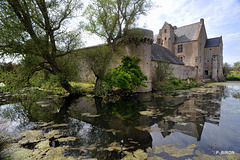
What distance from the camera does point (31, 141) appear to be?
4.09 metres

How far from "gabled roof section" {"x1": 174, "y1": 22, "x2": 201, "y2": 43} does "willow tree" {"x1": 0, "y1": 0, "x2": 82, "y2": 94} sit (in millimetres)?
27773

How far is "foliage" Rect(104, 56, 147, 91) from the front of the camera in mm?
12375

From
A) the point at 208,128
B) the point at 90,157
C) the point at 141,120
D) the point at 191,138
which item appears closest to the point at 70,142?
the point at 90,157

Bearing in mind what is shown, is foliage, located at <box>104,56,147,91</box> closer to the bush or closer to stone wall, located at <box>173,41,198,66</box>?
stone wall, located at <box>173,41,198,66</box>

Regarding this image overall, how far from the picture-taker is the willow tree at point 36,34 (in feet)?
27.3

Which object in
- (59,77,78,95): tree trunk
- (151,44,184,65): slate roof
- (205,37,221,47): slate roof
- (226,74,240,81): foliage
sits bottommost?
(59,77,78,95): tree trunk

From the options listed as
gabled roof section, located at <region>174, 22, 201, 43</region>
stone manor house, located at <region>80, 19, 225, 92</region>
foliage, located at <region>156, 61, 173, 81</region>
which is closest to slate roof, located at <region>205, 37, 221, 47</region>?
stone manor house, located at <region>80, 19, 225, 92</region>

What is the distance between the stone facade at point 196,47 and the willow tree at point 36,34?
2673cm

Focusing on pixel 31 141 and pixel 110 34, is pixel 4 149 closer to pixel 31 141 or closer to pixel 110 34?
pixel 31 141

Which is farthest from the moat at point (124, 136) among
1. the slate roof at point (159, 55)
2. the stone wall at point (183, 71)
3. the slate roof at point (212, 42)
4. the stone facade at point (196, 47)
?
the slate roof at point (212, 42)

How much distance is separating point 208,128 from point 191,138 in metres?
1.36

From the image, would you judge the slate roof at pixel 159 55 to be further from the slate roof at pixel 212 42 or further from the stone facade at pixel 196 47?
the slate roof at pixel 212 42

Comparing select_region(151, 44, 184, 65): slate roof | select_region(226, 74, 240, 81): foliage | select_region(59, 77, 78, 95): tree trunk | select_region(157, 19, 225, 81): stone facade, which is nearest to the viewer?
select_region(59, 77, 78, 95): tree trunk

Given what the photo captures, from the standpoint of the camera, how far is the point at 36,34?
9.84 m
